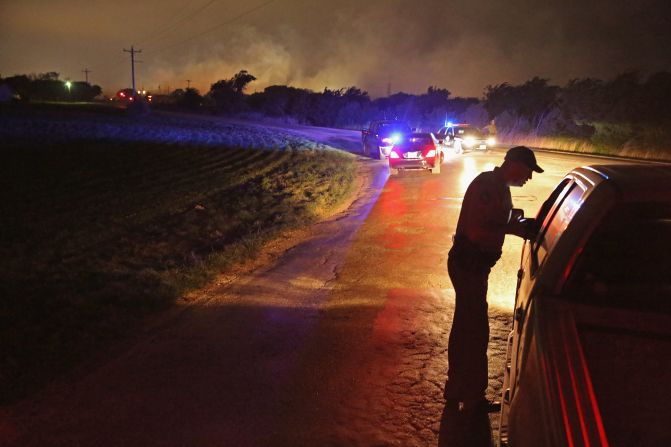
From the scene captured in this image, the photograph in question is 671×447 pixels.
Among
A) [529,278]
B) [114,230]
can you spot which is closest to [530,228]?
[529,278]

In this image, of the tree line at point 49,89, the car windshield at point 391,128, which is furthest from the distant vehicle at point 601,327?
the tree line at point 49,89

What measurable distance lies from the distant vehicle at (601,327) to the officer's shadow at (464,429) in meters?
0.54

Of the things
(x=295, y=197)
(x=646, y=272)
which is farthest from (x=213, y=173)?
(x=646, y=272)

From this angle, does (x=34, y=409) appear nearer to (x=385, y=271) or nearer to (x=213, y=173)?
(x=385, y=271)

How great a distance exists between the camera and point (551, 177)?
17656 mm

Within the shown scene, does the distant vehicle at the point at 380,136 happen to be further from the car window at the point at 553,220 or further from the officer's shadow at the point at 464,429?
the officer's shadow at the point at 464,429

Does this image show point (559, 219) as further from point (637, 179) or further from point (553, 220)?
point (637, 179)

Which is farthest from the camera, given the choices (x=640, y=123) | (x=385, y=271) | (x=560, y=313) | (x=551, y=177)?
(x=640, y=123)

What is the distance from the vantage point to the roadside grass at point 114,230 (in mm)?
5551

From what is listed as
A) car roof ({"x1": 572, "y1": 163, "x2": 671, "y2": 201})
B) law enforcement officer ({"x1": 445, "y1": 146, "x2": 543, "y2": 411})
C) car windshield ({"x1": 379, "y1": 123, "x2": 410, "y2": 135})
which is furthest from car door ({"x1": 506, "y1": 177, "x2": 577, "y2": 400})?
car windshield ({"x1": 379, "y1": 123, "x2": 410, "y2": 135})

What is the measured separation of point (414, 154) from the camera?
18.9 metres

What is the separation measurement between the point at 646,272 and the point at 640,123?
4042cm

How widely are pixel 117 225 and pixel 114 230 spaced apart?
0.52 meters

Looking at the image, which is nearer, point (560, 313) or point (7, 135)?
point (560, 313)
